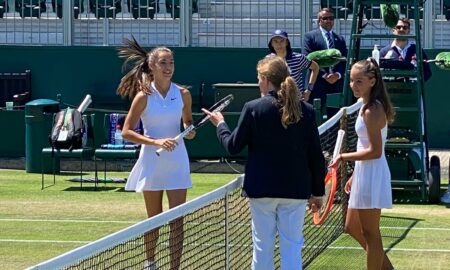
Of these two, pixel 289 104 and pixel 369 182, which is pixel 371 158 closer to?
pixel 369 182

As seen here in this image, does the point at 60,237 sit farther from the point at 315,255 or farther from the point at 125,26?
the point at 125,26

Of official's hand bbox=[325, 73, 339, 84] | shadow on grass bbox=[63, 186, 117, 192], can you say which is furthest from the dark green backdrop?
official's hand bbox=[325, 73, 339, 84]

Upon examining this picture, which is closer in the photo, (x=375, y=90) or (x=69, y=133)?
(x=375, y=90)

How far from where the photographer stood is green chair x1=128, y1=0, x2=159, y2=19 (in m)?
21.8

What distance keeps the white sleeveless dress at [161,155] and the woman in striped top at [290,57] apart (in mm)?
3645

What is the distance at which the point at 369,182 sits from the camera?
8.93m

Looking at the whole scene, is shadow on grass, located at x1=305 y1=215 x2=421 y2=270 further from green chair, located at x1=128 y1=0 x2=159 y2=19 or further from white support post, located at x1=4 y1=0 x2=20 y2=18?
white support post, located at x1=4 y1=0 x2=20 y2=18

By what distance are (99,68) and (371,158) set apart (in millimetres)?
12878

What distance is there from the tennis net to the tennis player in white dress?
0.95m

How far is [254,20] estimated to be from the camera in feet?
69.2

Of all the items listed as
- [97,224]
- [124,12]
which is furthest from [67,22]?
[97,224]

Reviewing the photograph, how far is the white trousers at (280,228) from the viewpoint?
7.50 meters

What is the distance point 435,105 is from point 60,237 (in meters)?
10.00

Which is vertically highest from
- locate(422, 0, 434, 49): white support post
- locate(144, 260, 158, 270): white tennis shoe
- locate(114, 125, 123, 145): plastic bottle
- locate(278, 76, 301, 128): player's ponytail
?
locate(422, 0, 434, 49): white support post
